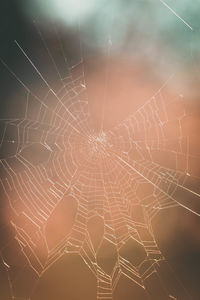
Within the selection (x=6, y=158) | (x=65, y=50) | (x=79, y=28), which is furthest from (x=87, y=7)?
(x=6, y=158)

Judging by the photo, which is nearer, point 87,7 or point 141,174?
point 141,174

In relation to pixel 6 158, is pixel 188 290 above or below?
below

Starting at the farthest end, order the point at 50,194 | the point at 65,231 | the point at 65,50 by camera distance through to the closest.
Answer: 1. the point at 65,50
2. the point at 65,231
3. the point at 50,194

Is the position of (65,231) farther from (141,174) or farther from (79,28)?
(79,28)

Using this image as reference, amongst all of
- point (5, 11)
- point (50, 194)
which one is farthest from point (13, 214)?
point (5, 11)

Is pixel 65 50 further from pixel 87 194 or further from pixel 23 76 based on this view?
pixel 87 194

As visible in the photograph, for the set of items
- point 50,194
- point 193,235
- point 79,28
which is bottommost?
point 193,235

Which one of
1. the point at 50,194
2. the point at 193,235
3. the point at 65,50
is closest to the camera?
the point at 50,194
